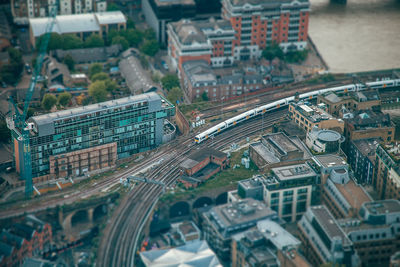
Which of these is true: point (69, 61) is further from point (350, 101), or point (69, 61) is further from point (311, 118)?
point (350, 101)

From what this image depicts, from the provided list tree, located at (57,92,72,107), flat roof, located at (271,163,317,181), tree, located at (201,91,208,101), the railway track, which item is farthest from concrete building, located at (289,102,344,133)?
tree, located at (57,92,72,107)

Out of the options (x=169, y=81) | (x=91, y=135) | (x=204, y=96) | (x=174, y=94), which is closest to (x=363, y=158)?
(x=204, y=96)

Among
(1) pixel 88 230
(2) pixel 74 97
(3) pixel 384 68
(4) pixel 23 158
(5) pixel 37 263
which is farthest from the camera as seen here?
(3) pixel 384 68

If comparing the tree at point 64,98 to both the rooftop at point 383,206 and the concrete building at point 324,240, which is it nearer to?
the concrete building at point 324,240

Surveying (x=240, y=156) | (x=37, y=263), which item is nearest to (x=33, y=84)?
(x=240, y=156)

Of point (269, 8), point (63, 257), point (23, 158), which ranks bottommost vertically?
point (63, 257)

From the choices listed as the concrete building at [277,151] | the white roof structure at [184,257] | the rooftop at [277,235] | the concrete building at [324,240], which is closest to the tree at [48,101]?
the concrete building at [277,151]

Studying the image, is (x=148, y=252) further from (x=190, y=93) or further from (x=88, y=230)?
(x=190, y=93)
